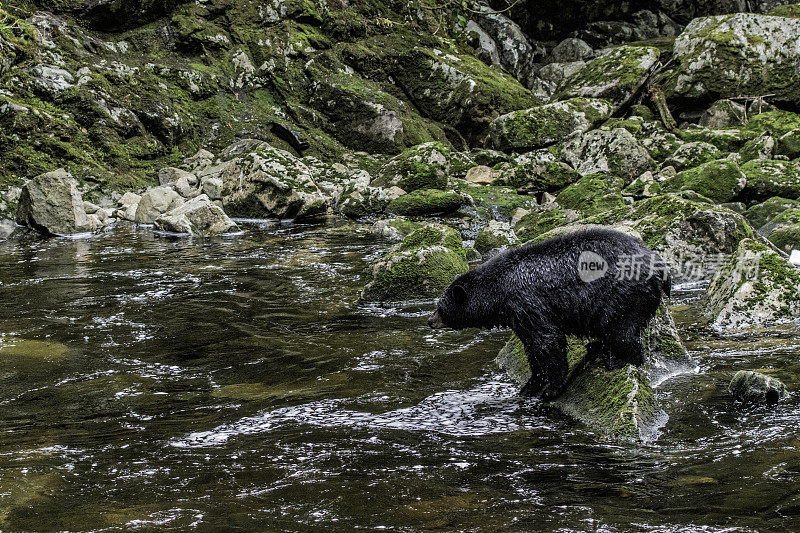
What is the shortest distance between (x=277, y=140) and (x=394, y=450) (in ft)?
65.5

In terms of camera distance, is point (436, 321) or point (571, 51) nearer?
point (436, 321)

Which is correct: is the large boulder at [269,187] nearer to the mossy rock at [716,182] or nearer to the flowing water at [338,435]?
the flowing water at [338,435]

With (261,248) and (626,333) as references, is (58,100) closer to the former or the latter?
(261,248)

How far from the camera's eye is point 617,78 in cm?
2409

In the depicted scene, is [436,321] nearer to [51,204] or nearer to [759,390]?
[759,390]

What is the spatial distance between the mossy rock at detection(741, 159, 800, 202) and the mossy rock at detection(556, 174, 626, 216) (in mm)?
3083

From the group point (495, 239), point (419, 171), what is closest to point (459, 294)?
point (495, 239)

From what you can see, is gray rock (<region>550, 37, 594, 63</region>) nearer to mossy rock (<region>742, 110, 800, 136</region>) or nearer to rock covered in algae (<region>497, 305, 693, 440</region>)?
mossy rock (<region>742, 110, 800, 136</region>)

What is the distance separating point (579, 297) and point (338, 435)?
242cm

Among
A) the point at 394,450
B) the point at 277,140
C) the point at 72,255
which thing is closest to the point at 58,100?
the point at 277,140

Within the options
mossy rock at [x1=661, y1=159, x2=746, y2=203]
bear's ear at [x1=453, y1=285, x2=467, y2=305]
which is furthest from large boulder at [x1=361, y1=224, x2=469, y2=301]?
mossy rock at [x1=661, y1=159, x2=746, y2=203]

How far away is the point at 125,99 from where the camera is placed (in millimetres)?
21172

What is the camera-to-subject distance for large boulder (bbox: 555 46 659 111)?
24.0 m

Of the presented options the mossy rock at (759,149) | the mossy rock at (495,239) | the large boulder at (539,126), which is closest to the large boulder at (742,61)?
the large boulder at (539,126)
